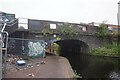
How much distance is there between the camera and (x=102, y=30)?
3197cm

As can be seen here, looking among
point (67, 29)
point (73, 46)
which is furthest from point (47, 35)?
point (73, 46)

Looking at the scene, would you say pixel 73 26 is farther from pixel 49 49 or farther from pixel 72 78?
pixel 72 78

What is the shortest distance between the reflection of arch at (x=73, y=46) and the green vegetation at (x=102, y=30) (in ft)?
7.22

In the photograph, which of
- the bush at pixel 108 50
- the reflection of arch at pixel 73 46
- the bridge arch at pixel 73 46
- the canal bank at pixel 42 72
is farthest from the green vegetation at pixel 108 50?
the canal bank at pixel 42 72

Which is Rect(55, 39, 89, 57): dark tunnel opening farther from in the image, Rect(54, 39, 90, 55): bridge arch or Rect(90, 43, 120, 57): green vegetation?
Rect(90, 43, 120, 57): green vegetation

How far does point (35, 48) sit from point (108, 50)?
1236 centimetres

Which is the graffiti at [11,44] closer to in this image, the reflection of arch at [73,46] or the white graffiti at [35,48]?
the white graffiti at [35,48]

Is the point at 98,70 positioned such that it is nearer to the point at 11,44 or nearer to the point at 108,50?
the point at 11,44

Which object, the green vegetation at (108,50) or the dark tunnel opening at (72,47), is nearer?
the green vegetation at (108,50)

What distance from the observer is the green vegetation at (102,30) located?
31.8 meters

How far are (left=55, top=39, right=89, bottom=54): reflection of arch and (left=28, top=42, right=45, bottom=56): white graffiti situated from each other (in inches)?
445

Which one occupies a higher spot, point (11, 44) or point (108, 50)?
point (11, 44)

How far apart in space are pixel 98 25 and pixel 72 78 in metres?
21.6

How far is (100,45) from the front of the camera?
3288 centimetres
